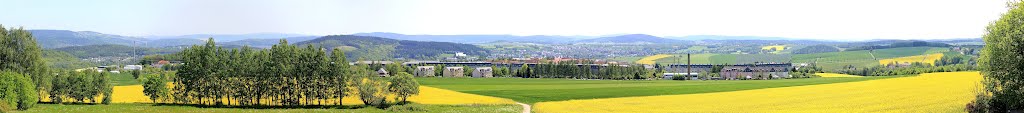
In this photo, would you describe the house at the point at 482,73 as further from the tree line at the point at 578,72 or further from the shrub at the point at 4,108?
the shrub at the point at 4,108

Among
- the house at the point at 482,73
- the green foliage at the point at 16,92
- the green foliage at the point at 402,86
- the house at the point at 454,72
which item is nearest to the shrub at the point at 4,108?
the green foliage at the point at 16,92

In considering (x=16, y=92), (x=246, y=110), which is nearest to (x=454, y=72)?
(x=246, y=110)

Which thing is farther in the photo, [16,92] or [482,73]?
[482,73]

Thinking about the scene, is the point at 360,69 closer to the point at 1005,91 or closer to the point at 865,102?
the point at 865,102

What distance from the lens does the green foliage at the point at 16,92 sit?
46781 mm

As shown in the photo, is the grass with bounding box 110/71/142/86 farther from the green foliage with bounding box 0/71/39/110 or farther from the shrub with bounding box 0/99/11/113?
the shrub with bounding box 0/99/11/113

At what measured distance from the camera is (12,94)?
47.0m

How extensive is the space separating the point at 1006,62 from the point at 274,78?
141ft

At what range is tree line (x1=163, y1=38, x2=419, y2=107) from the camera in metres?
57.7

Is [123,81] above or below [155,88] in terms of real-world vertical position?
below

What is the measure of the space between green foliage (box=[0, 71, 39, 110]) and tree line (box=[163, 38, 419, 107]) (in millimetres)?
10082

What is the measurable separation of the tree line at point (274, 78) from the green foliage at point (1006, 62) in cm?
3447

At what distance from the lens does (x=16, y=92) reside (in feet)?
158

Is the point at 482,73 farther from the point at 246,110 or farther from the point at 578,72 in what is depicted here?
the point at 246,110
